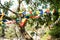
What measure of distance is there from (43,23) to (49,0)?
0.27 meters

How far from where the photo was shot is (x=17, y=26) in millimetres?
3143

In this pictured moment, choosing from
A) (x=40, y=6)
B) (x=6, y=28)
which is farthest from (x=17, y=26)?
(x=40, y=6)

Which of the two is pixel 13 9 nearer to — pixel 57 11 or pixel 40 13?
pixel 40 13

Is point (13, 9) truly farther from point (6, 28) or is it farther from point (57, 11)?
point (57, 11)

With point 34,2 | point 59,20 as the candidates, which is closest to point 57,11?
point 59,20

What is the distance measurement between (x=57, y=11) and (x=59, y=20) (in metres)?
0.10

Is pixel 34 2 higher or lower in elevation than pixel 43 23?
higher

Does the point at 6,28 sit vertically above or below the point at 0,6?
below

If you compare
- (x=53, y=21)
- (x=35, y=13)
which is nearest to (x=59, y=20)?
(x=53, y=21)

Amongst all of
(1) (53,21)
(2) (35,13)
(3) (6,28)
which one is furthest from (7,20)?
(1) (53,21)

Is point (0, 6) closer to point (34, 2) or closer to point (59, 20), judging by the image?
point (34, 2)

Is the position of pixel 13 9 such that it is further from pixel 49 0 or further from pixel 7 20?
pixel 49 0

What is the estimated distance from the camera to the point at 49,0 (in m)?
3.16

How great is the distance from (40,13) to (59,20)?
0.24 metres
